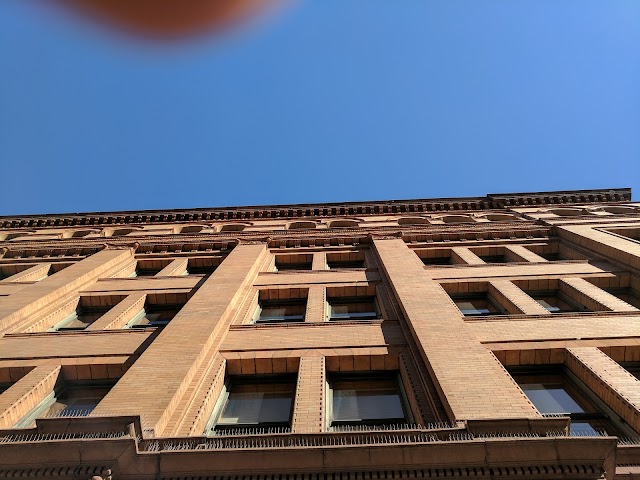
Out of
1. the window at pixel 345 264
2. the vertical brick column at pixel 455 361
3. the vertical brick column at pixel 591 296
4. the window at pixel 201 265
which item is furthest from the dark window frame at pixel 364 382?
the window at pixel 201 265

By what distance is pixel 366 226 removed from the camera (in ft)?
91.4

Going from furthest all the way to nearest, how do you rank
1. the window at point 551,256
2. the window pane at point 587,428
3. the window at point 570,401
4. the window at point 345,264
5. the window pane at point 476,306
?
1. the window at point 345,264
2. the window at point 551,256
3. the window pane at point 476,306
4. the window at point 570,401
5. the window pane at point 587,428

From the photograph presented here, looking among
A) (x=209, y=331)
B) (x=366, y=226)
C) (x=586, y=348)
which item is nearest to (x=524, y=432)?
(x=586, y=348)

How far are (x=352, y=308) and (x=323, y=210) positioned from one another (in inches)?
615

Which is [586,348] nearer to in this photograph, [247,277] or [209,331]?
[209,331]

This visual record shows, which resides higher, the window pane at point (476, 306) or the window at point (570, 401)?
the window pane at point (476, 306)

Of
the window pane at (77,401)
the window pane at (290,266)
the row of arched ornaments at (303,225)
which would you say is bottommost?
the window pane at (77,401)

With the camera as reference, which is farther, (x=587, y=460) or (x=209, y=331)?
(x=209, y=331)

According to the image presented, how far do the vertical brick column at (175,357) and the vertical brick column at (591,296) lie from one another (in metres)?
11.7

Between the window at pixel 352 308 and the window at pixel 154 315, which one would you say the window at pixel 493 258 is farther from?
the window at pixel 154 315

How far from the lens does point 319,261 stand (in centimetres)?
2138

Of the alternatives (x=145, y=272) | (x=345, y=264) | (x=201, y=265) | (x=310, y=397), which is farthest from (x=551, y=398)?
(x=145, y=272)

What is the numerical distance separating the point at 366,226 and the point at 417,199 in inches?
242

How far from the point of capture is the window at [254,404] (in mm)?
9766
